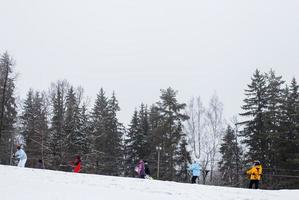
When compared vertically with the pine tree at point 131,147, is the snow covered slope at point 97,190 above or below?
below

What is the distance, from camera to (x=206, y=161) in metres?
50.6

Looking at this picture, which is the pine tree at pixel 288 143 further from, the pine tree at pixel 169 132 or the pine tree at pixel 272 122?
the pine tree at pixel 169 132

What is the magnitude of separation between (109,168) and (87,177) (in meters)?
31.8

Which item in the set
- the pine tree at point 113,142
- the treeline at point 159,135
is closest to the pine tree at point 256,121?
the treeline at point 159,135

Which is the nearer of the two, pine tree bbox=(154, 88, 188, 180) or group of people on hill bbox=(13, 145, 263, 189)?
group of people on hill bbox=(13, 145, 263, 189)

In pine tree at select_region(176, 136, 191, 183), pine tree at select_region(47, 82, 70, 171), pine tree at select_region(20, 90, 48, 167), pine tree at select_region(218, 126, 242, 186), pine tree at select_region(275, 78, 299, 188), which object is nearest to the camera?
pine tree at select_region(275, 78, 299, 188)

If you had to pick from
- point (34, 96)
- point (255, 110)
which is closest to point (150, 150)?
point (255, 110)

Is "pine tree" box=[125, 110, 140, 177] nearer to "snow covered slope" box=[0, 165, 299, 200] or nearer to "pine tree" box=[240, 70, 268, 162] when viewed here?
"pine tree" box=[240, 70, 268, 162]

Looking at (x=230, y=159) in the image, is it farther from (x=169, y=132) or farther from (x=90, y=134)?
(x=90, y=134)

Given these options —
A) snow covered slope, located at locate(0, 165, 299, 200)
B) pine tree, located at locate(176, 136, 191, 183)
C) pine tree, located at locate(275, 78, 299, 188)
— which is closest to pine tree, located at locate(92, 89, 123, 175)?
pine tree, located at locate(176, 136, 191, 183)

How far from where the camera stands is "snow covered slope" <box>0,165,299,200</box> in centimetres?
1723

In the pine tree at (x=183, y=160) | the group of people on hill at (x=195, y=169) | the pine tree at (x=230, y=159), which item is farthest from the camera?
the pine tree at (x=230, y=159)

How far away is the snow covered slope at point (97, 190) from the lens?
17.2m

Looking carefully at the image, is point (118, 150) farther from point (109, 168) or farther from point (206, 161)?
point (206, 161)
